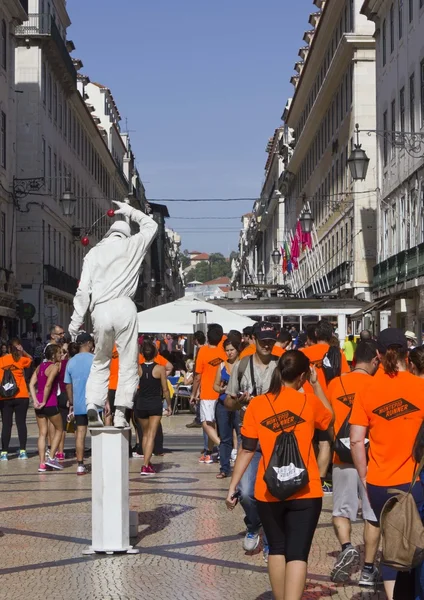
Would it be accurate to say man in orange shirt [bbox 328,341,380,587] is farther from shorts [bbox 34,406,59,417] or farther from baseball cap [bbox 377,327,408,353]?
shorts [bbox 34,406,59,417]

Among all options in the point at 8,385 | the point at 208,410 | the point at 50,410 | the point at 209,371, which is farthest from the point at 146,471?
the point at 8,385

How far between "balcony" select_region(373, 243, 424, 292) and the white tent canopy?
7.61 meters

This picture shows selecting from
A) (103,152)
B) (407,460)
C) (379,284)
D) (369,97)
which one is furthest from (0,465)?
(103,152)

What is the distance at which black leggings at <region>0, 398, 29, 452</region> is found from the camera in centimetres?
1744

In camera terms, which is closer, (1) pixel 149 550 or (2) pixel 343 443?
(2) pixel 343 443

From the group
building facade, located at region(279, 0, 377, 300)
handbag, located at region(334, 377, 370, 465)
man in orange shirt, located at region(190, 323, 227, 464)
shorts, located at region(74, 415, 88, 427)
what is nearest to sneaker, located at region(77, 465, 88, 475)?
shorts, located at region(74, 415, 88, 427)

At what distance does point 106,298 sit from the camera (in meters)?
9.99

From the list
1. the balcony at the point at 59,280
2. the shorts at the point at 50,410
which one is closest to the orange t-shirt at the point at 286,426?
the shorts at the point at 50,410

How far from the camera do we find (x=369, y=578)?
7.87 meters

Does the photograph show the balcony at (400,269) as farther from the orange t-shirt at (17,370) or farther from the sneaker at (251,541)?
the sneaker at (251,541)

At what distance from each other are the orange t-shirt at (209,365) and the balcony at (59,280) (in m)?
35.2

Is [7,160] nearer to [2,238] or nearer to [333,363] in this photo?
[2,238]

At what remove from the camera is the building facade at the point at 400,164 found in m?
34.8

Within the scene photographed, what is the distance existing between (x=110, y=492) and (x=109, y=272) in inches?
71.4
